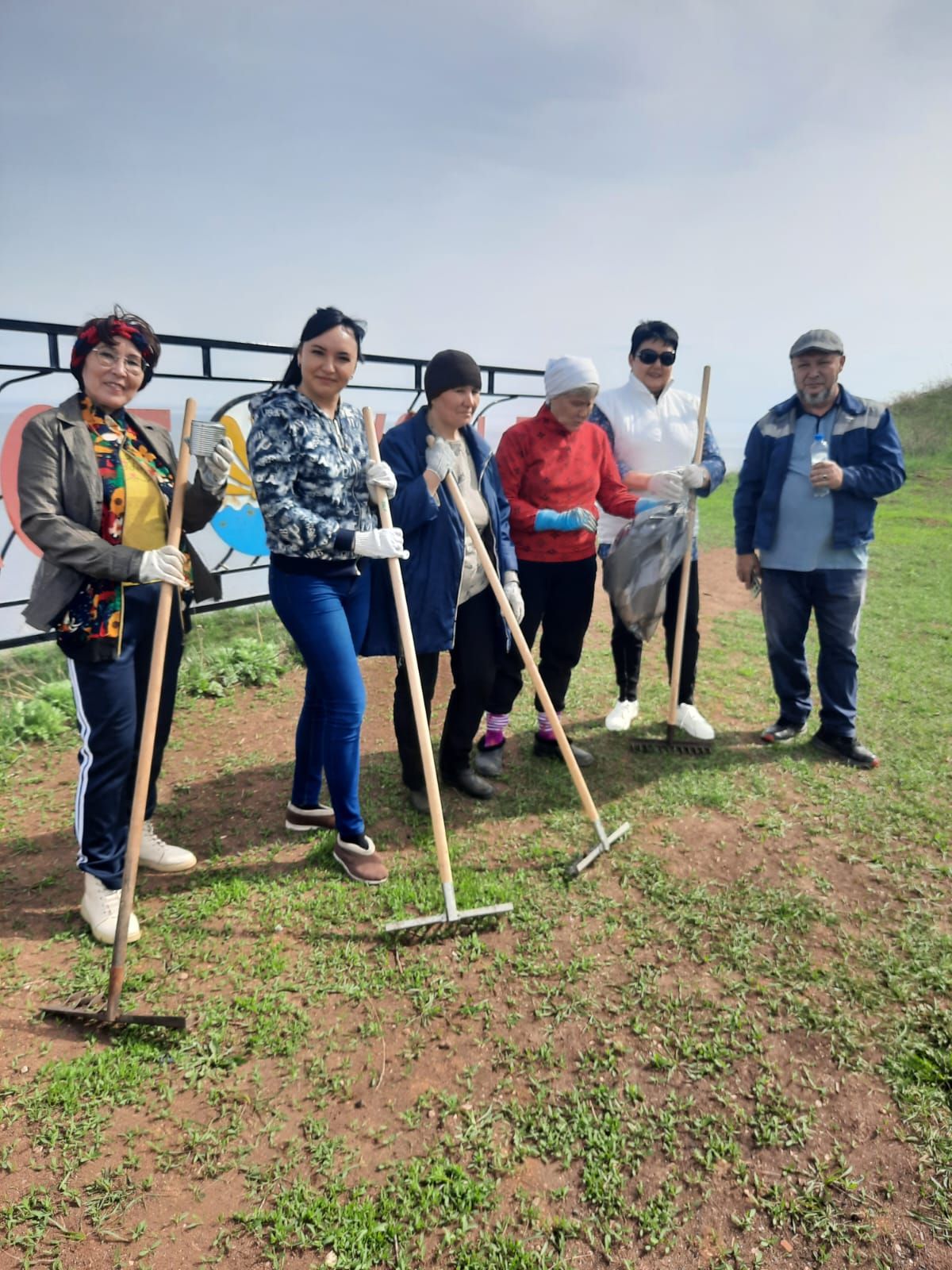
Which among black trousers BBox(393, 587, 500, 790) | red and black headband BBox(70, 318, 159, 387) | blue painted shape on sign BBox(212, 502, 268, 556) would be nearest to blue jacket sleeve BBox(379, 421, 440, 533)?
black trousers BBox(393, 587, 500, 790)

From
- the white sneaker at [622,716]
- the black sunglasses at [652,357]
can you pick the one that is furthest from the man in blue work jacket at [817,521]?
the white sneaker at [622,716]

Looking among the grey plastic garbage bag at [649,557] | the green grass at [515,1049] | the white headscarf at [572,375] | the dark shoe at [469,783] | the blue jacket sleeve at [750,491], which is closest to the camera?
the green grass at [515,1049]

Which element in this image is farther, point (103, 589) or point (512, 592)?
point (512, 592)

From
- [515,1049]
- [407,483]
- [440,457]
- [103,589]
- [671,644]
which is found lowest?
[515,1049]

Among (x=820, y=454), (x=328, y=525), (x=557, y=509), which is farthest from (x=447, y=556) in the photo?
→ (x=820, y=454)

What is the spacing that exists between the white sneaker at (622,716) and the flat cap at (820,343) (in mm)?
2275

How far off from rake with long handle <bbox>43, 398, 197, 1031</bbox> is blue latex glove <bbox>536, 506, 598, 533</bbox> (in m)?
1.66

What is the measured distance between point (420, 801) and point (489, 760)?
0.54m

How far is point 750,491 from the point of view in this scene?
4395 millimetres

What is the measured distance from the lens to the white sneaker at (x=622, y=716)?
180 inches

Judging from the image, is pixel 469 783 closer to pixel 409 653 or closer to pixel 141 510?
pixel 409 653

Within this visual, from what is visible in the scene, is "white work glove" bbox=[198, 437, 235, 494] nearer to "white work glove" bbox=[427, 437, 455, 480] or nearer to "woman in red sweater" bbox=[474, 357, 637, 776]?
"white work glove" bbox=[427, 437, 455, 480]

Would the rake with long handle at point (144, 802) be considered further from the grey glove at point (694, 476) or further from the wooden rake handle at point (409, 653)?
the grey glove at point (694, 476)

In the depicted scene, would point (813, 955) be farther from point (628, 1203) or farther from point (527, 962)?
point (628, 1203)
